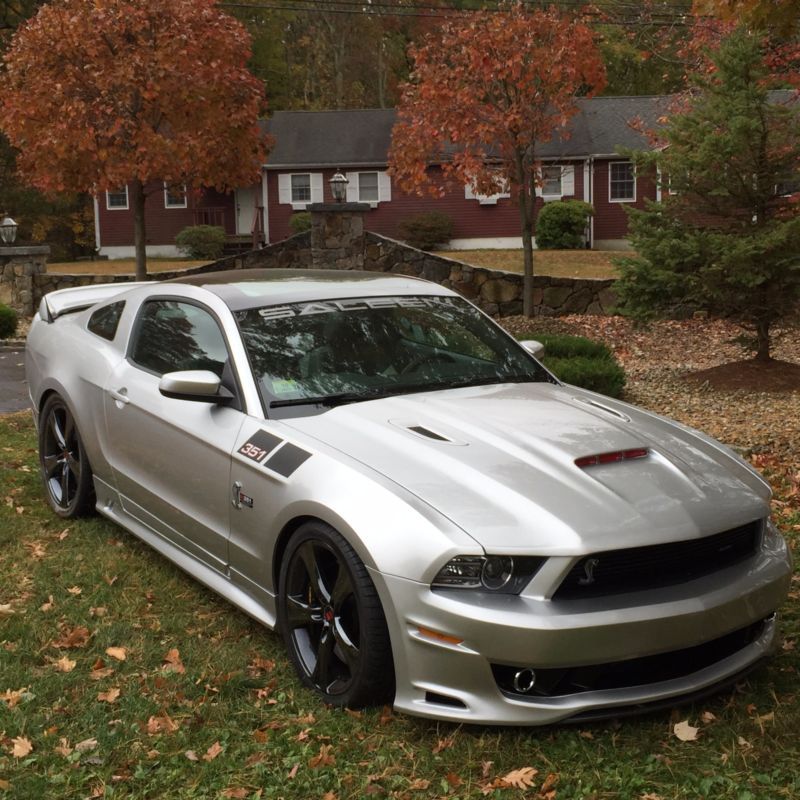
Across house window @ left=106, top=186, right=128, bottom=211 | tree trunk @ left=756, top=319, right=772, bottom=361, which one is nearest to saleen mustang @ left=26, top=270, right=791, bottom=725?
tree trunk @ left=756, top=319, right=772, bottom=361

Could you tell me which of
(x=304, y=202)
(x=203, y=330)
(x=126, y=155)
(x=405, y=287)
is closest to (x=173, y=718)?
(x=203, y=330)

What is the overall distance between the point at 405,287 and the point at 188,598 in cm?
189

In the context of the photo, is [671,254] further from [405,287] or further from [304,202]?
[304,202]

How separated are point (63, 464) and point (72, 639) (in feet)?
6.29

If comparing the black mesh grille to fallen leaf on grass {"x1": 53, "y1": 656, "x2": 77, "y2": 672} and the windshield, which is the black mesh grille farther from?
fallen leaf on grass {"x1": 53, "y1": 656, "x2": 77, "y2": 672}

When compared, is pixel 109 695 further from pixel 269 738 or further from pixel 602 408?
pixel 602 408

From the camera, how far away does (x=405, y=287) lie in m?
5.57

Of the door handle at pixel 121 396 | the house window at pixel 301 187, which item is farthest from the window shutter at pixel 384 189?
the door handle at pixel 121 396

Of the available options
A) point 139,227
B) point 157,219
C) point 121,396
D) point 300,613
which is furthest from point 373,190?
point 300,613

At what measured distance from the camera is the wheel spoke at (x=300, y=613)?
13.3 ft

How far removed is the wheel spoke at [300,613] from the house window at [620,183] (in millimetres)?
28940

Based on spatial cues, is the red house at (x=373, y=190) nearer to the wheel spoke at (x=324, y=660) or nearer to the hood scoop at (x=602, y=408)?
the hood scoop at (x=602, y=408)

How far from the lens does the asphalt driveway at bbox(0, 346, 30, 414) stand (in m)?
11.2

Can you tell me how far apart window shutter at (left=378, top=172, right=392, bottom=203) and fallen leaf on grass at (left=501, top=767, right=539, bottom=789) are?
3073cm
